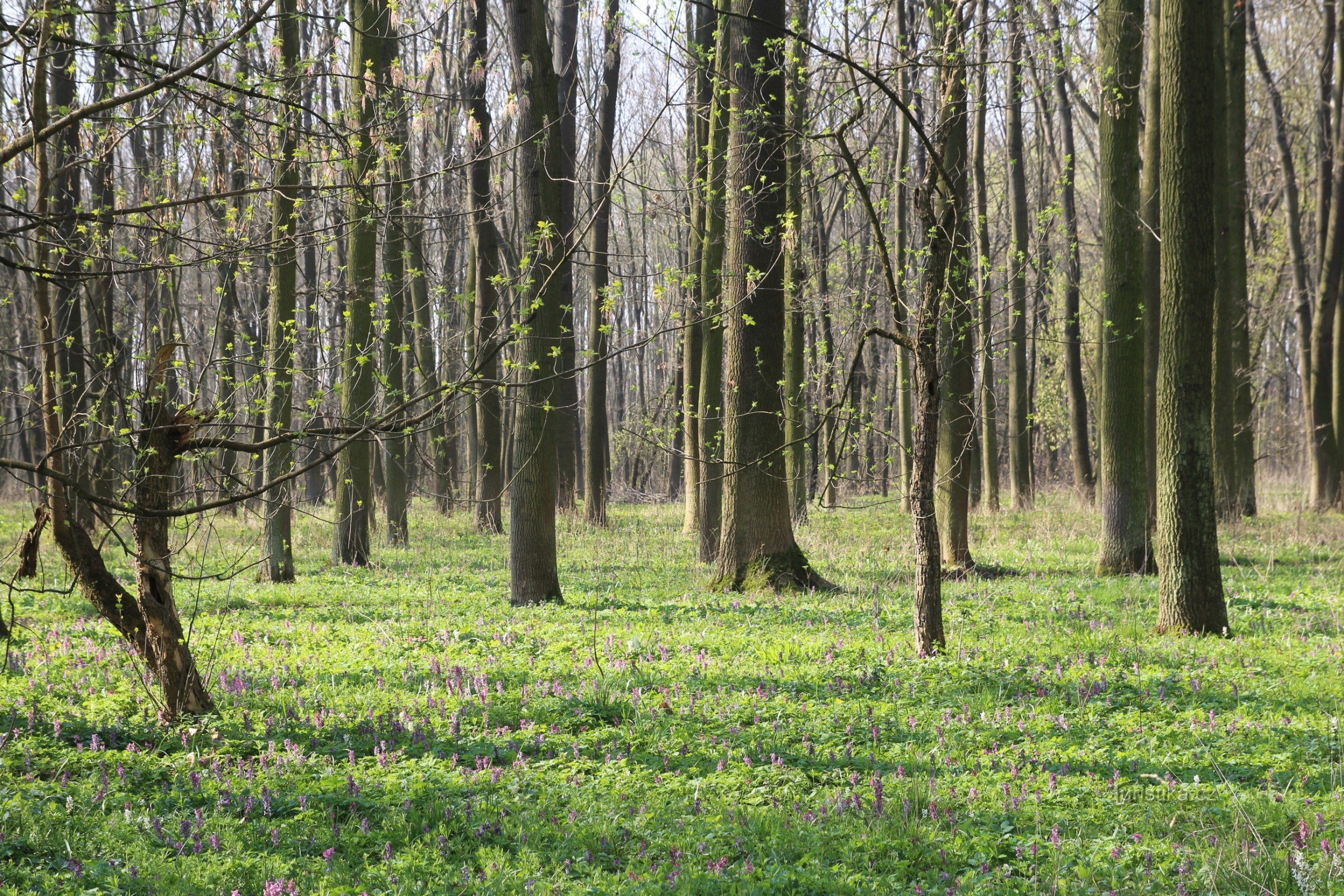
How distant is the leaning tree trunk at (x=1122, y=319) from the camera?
1148 cm

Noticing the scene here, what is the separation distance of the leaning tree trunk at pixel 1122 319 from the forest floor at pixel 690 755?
2145 mm

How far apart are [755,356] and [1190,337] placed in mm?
4704

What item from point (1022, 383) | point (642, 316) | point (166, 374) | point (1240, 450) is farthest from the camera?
point (642, 316)

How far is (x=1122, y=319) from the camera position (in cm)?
1162

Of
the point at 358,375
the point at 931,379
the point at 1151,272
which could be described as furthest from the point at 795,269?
the point at 931,379

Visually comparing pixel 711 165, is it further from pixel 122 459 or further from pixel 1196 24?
pixel 122 459

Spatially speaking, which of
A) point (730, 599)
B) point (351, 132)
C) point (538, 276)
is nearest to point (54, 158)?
point (538, 276)

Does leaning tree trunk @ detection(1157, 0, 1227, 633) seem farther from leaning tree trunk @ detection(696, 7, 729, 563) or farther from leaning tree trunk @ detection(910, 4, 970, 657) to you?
leaning tree trunk @ detection(696, 7, 729, 563)

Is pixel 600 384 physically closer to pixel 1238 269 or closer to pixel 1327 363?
pixel 1238 269

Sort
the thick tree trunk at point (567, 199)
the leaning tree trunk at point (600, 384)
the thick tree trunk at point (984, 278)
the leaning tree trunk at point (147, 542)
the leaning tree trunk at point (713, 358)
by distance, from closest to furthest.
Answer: the leaning tree trunk at point (147, 542) → the thick tree trunk at point (984, 278) → the leaning tree trunk at point (713, 358) → the thick tree trunk at point (567, 199) → the leaning tree trunk at point (600, 384)

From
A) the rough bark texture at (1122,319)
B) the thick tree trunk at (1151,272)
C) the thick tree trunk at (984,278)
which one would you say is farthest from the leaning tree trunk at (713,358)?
the thick tree trunk at (1151,272)

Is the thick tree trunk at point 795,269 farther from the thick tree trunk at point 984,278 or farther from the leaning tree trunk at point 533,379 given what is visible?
the leaning tree trunk at point 533,379

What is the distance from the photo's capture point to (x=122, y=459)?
9.55 metres

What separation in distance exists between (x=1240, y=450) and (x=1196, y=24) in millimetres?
11808
